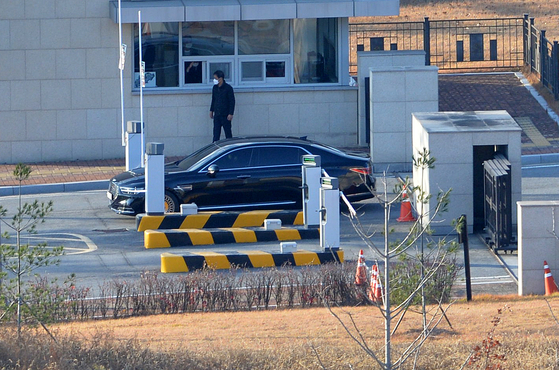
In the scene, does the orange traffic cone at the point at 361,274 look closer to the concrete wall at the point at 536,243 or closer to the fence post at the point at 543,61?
the concrete wall at the point at 536,243

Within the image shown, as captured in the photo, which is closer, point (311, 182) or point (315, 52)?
point (311, 182)

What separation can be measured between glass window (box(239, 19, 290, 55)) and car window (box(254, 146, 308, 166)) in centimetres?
740

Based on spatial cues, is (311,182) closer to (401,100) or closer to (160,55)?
(401,100)

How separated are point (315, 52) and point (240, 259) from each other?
441 inches

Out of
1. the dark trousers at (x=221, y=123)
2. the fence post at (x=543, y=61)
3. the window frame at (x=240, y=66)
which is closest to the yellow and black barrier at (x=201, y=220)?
the dark trousers at (x=221, y=123)

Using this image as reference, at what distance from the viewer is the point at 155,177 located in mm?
14258

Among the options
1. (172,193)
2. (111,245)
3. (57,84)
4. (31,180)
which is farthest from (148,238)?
(57,84)


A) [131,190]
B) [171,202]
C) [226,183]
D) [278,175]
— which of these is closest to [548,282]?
[278,175]

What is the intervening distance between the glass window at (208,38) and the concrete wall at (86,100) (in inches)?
47.0

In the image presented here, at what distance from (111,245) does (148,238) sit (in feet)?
2.12

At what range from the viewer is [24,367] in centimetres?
726

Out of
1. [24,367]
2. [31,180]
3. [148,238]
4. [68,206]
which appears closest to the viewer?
[24,367]

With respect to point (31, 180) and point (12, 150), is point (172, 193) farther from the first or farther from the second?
point (12, 150)

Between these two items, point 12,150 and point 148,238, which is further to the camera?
point 12,150
